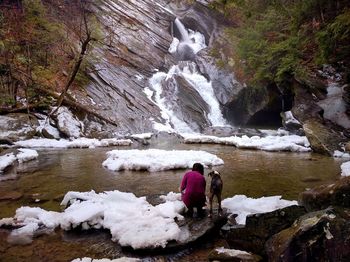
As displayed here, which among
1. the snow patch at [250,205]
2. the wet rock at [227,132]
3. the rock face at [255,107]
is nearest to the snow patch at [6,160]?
the snow patch at [250,205]

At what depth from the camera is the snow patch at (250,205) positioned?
656cm

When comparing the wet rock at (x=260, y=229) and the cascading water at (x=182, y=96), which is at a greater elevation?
the cascading water at (x=182, y=96)

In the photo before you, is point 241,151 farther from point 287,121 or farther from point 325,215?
point 325,215

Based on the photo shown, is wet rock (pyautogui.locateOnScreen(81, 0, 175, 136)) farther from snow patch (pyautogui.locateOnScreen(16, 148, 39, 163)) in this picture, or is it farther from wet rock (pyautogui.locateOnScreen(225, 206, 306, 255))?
wet rock (pyautogui.locateOnScreen(225, 206, 306, 255))

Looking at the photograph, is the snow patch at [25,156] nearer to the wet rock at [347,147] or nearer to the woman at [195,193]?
the woman at [195,193]

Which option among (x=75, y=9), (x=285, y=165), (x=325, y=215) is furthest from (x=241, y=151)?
(x=75, y=9)

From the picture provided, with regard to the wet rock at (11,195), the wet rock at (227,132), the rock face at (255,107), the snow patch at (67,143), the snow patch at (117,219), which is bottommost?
the snow patch at (117,219)

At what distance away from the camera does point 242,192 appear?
28.3ft

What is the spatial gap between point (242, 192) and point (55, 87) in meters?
18.5

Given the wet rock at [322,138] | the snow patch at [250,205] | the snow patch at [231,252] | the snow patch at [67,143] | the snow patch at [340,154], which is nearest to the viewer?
the snow patch at [231,252]

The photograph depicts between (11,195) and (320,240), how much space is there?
741 cm

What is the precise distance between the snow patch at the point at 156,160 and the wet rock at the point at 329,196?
6.43 m

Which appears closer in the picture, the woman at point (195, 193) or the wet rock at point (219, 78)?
the woman at point (195, 193)

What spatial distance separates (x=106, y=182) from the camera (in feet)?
32.4
